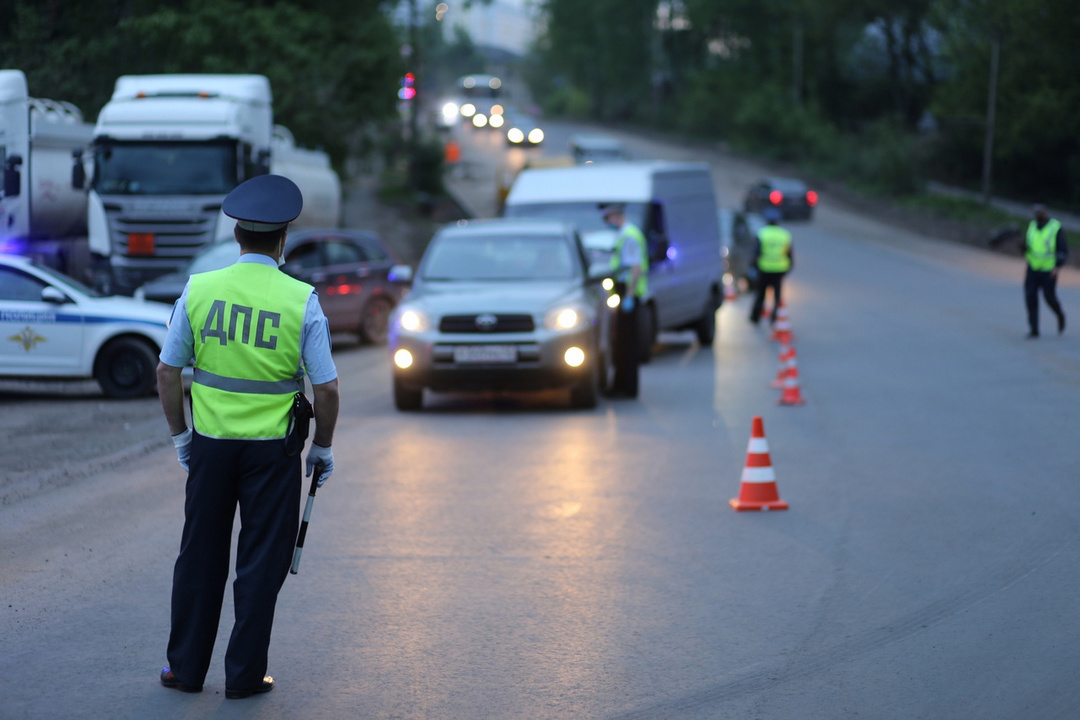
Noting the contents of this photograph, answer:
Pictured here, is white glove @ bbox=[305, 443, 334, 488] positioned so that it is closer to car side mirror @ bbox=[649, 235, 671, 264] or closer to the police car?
the police car

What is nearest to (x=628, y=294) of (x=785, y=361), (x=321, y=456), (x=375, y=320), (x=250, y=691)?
(x=785, y=361)

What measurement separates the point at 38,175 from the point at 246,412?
57.6 feet

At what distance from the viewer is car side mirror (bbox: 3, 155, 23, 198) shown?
1959cm

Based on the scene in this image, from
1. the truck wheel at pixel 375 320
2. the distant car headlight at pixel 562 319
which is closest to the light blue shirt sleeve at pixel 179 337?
the distant car headlight at pixel 562 319

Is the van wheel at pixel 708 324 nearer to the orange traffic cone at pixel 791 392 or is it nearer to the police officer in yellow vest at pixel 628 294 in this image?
the police officer in yellow vest at pixel 628 294

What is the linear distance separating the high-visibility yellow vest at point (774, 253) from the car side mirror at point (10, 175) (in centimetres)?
1086

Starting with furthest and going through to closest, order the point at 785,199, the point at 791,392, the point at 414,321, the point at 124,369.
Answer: the point at 785,199
the point at 124,369
the point at 791,392
the point at 414,321

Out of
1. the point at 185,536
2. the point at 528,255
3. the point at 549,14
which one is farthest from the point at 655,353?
the point at 549,14

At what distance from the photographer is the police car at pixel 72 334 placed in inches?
559

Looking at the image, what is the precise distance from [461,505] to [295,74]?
27.6 meters

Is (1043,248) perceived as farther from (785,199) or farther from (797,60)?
(797,60)

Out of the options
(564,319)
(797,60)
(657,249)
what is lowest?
(564,319)

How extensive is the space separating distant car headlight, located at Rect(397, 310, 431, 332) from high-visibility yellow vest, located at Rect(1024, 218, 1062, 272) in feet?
31.6

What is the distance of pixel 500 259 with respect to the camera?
14.2 m
